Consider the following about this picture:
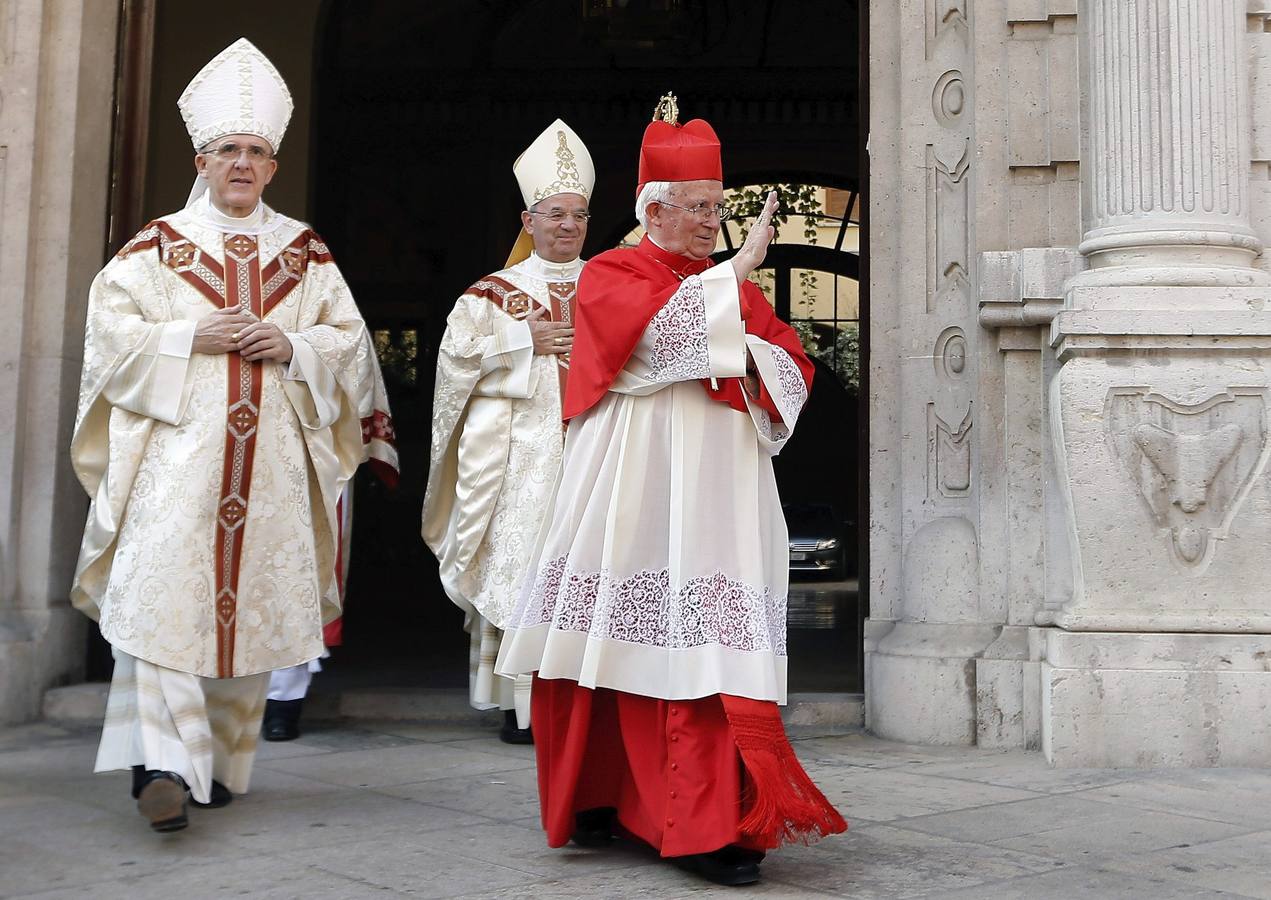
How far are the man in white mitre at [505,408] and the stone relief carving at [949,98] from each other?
4.62 feet

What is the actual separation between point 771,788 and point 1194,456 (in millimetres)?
2426

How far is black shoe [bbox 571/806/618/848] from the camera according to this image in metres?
4.19

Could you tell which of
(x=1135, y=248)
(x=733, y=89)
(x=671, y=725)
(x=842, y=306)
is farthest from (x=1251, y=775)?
(x=842, y=306)


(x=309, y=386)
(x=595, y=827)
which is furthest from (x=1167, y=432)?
(x=309, y=386)

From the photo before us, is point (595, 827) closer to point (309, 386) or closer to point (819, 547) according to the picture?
point (309, 386)

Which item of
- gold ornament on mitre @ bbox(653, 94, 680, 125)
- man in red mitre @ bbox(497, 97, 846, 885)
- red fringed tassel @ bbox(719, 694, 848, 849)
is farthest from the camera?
gold ornament on mitre @ bbox(653, 94, 680, 125)

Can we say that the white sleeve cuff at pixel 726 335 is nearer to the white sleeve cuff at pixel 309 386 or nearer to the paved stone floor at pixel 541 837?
the paved stone floor at pixel 541 837

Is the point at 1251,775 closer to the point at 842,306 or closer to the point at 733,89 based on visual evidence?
the point at 733,89

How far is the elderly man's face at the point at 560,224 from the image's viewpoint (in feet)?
21.3

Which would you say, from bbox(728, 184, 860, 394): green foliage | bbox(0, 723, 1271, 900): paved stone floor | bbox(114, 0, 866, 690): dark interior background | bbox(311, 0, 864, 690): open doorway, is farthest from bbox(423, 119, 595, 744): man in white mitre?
bbox(728, 184, 860, 394): green foliage

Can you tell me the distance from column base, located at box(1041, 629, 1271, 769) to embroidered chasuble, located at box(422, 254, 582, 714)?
2.14m

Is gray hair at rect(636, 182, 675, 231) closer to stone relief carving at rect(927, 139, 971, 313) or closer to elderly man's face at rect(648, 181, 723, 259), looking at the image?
elderly man's face at rect(648, 181, 723, 259)

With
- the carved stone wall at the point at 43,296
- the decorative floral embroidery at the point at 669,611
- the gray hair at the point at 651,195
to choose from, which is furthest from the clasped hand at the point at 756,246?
the carved stone wall at the point at 43,296

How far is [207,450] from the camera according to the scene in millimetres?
4723
